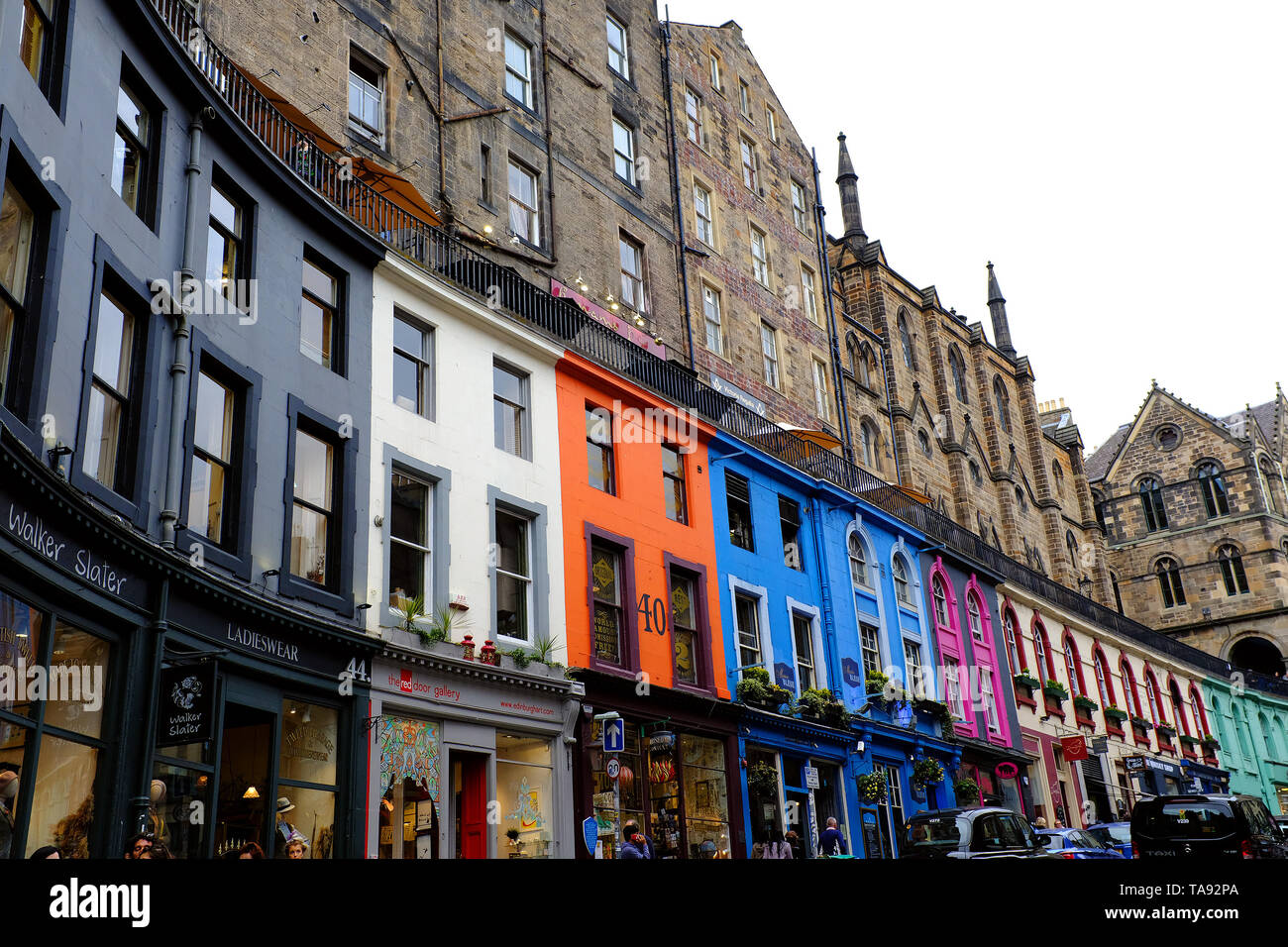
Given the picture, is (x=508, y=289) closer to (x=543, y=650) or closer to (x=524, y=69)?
(x=543, y=650)

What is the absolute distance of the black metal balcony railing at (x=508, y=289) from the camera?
16812mm

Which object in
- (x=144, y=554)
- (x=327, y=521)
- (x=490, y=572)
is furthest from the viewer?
(x=490, y=572)

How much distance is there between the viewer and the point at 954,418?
4759cm

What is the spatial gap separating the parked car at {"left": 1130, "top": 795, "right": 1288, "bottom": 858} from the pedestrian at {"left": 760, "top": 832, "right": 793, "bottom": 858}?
6.04 meters

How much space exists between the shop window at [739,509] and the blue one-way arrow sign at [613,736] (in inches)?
279

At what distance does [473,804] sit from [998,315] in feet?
157

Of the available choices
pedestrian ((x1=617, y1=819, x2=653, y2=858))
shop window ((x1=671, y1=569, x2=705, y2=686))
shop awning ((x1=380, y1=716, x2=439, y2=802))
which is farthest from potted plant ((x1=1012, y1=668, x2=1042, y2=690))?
shop awning ((x1=380, y1=716, x2=439, y2=802))

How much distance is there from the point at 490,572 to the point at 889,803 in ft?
43.7

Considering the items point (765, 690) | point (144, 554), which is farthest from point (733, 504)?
point (144, 554)

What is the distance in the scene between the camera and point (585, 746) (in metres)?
19.2

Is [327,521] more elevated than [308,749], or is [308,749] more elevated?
[327,521]

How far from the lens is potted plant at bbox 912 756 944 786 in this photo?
92.7 feet

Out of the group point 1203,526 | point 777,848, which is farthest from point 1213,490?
point 777,848
